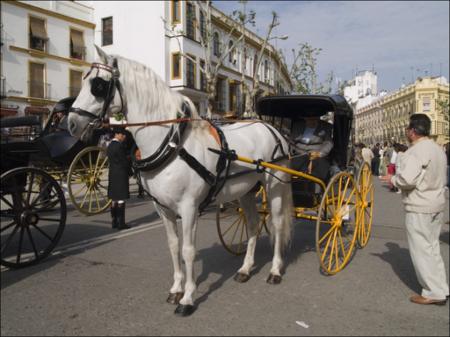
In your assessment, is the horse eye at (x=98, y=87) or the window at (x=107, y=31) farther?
the window at (x=107, y=31)

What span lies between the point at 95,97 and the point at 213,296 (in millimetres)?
2221

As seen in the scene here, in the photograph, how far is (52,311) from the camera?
352 cm

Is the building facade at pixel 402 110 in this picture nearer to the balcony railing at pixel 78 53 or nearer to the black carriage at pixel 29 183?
Result: the balcony railing at pixel 78 53

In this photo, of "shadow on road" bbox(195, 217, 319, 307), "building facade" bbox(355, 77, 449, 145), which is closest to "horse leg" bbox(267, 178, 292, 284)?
"shadow on road" bbox(195, 217, 319, 307)

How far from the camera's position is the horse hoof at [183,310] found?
3424 millimetres

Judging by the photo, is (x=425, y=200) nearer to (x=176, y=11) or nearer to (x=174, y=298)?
(x=174, y=298)

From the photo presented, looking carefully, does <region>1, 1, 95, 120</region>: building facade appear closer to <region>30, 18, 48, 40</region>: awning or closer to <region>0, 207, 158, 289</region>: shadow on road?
<region>30, 18, 48, 40</region>: awning

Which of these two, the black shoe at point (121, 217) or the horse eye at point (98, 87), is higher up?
the horse eye at point (98, 87)

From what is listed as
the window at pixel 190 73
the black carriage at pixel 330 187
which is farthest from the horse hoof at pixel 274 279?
the window at pixel 190 73

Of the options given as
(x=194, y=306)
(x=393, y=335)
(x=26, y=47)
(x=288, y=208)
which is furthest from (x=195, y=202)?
(x=26, y=47)

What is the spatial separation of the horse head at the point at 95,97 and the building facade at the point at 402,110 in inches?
2211

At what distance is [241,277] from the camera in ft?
14.2

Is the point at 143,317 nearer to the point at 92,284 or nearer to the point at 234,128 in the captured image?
the point at 92,284

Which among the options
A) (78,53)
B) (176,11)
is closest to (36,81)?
(78,53)
